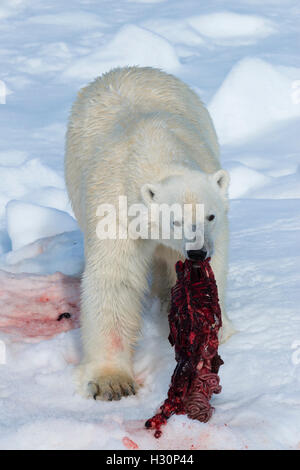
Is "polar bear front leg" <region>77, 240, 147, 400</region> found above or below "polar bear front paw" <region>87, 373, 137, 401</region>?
above

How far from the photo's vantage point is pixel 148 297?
367cm

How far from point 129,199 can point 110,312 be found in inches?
19.4

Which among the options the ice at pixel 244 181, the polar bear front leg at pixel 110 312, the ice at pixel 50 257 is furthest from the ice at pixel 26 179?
the polar bear front leg at pixel 110 312

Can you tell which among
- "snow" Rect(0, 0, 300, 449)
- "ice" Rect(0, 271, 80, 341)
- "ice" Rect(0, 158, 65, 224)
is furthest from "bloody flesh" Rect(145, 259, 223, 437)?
"ice" Rect(0, 158, 65, 224)

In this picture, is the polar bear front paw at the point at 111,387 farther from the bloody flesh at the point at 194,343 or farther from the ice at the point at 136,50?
the ice at the point at 136,50

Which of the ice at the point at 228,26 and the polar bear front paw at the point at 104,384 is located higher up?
the polar bear front paw at the point at 104,384

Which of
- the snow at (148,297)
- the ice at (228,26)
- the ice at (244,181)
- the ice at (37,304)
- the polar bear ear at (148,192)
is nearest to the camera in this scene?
the snow at (148,297)

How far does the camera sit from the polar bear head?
2.43m

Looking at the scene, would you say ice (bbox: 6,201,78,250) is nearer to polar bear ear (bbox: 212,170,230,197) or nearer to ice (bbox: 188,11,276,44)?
polar bear ear (bbox: 212,170,230,197)

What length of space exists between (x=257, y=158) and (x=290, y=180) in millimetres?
1275

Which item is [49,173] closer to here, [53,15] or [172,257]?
[172,257]

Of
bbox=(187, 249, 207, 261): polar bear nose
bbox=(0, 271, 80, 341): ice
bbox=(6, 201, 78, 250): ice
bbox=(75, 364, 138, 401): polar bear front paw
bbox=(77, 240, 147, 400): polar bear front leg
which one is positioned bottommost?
bbox=(6, 201, 78, 250): ice

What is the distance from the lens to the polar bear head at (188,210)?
7.98 feet
